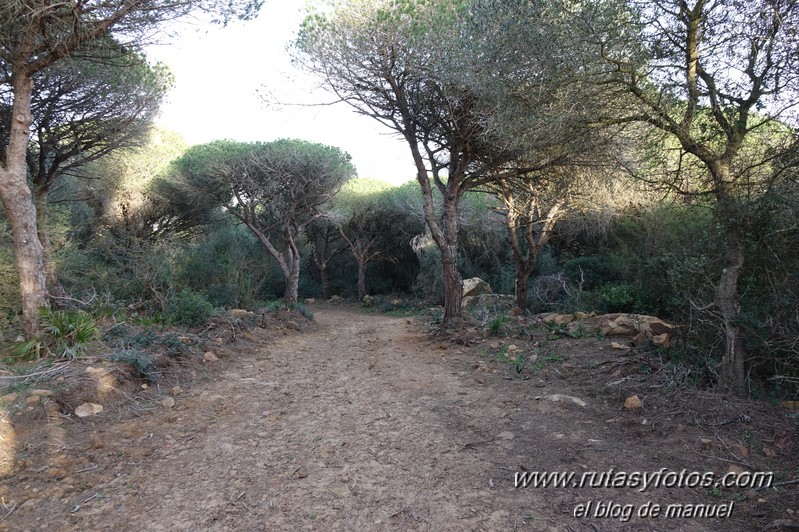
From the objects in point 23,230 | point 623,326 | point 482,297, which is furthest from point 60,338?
point 482,297

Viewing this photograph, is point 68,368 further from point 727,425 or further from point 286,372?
point 727,425

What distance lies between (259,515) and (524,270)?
10.7 m

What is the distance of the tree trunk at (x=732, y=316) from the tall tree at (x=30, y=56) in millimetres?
7981

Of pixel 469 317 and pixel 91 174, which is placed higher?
pixel 91 174

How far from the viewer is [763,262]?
4.22 metres

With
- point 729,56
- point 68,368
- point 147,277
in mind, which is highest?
point 729,56

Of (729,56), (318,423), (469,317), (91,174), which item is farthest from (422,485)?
(91,174)

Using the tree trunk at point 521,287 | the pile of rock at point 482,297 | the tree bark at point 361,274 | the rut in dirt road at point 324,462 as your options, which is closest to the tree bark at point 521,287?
the tree trunk at point 521,287

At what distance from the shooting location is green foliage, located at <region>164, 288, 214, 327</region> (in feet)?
27.5

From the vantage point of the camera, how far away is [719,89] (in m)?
4.50

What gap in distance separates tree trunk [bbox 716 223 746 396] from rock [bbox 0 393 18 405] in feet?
21.3

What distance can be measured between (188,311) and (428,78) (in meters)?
6.50

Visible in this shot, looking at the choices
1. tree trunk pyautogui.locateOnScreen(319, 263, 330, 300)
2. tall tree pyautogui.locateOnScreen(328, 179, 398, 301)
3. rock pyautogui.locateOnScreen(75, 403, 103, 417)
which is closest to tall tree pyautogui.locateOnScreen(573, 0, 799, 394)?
rock pyautogui.locateOnScreen(75, 403, 103, 417)

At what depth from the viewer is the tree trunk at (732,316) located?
4.11 metres
